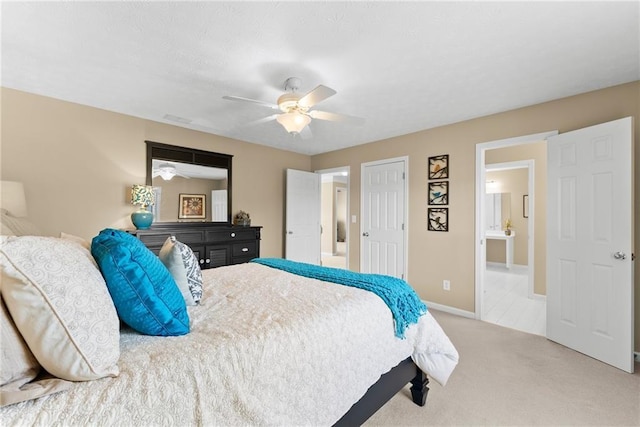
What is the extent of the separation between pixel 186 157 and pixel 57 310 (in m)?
3.35

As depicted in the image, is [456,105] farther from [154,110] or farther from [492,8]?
[154,110]

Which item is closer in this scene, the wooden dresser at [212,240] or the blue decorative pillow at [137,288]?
the blue decorative pillow at [137,288]

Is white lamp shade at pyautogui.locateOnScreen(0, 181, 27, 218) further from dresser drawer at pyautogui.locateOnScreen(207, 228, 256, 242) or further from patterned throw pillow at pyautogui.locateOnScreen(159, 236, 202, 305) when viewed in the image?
patterned throw pillow at pyautogui.locateOnScreen(159, 236, 202, 305)

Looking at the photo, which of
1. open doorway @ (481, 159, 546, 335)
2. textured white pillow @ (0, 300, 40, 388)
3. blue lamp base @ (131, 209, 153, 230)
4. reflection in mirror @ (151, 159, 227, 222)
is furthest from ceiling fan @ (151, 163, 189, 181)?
open doorway @ (481, 159, 546, 335)

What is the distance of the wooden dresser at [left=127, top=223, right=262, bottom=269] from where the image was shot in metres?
3.19

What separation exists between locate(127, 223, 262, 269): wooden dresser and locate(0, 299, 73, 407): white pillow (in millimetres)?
2576

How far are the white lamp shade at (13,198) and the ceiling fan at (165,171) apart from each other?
3.84ft

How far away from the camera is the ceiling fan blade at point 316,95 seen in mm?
1931

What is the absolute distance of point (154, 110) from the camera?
124 inches

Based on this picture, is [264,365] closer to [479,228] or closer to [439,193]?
[479,228]

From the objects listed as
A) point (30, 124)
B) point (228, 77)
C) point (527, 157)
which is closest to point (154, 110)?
point (30, 124)

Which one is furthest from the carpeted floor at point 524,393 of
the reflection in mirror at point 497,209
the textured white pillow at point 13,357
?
the reflection in mirror at point 497,209

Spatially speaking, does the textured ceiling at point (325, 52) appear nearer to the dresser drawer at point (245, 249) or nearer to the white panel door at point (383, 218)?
the white panel door at point (383, 218)

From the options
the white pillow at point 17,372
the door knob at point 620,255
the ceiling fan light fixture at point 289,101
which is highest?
the ceiling fan light fixture at point 289,101
